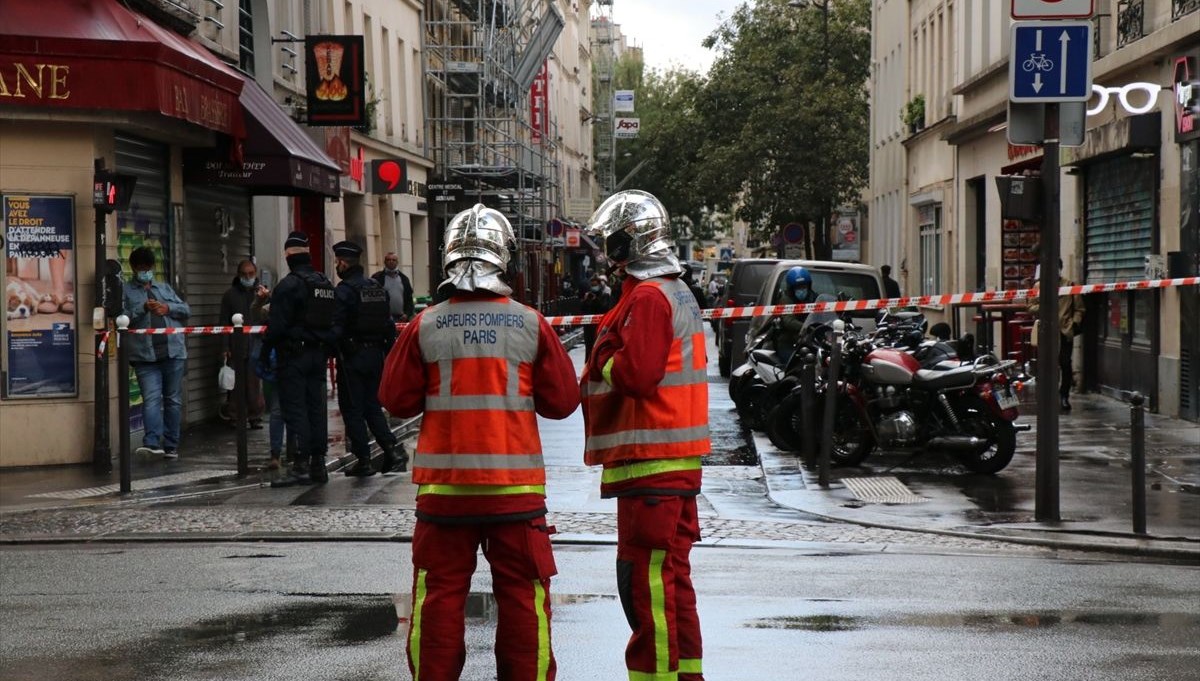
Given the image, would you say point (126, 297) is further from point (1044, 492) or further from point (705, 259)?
point (705, 259)

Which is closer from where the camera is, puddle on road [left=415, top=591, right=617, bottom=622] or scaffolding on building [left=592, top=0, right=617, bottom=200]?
puddle on road [left=415, top=591, right=617, bottom=622]

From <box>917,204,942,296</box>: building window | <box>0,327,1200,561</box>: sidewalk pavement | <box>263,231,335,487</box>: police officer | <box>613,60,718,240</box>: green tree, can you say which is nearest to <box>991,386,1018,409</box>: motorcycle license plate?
<box>0,327,1200,561</box>: sidewalk pavement

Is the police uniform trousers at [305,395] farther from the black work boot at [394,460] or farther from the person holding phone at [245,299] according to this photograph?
the person holding phone at [245,299]

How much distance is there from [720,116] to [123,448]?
4425 cm

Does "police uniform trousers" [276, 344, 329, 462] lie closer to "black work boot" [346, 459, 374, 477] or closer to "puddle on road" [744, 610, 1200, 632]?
"black work boot" [346, 459, 374, 477]

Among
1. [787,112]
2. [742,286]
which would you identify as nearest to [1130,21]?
[742,286]

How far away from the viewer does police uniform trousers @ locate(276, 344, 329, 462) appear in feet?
44.7

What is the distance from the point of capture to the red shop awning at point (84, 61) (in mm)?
14609

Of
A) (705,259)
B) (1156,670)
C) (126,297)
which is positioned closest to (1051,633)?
(1156,670)

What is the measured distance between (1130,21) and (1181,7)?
1901mm

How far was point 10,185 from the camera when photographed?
1537 centimetres

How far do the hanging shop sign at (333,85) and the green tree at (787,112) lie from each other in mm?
29270

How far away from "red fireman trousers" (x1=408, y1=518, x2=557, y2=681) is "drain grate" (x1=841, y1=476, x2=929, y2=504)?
7021 millimetres

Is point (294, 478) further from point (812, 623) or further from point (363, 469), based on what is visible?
point (812, 623)
